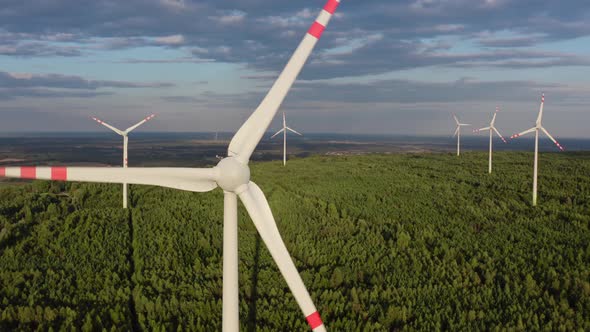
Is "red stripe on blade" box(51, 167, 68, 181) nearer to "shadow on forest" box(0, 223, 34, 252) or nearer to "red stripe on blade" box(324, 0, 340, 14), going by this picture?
"red stripe on blade" box(324, 0, 340, 14)

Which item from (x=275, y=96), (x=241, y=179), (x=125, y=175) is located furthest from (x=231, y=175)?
(x=275, y=96)

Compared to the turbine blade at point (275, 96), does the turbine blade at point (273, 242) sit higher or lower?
lower

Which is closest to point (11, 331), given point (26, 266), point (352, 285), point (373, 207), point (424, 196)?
point (26, 266)

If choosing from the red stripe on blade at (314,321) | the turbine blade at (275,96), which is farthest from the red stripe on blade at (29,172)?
the red stripe on blade at (314,321)

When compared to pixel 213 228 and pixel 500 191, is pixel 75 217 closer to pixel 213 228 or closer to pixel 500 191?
pixel 213 228

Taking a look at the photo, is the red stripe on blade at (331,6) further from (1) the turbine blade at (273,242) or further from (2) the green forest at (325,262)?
(2) the green forest at (325,262)
